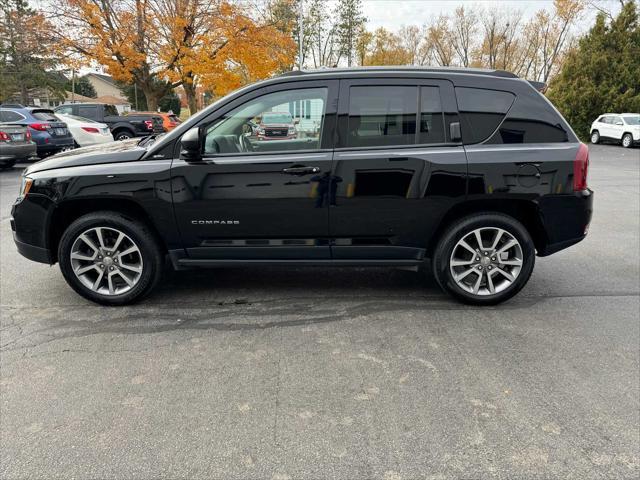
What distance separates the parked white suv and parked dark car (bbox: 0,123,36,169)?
25272mm

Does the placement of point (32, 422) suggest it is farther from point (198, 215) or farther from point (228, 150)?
point (228, 150)

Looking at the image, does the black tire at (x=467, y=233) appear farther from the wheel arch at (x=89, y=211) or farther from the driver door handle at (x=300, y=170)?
the wheel arch at (x=89, y=211)

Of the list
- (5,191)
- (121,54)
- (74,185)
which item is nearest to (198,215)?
(74,185)

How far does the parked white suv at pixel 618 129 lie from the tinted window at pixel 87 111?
24.6 meters

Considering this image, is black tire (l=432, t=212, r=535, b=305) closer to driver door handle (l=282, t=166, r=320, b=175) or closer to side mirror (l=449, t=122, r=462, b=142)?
side mirror (l=449, t=122, r=462, b=142)

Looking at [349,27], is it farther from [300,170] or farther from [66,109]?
[300,170]

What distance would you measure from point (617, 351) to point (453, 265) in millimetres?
1302

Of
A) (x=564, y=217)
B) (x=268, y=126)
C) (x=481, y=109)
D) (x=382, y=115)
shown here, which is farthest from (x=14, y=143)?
(x=564, y=217)

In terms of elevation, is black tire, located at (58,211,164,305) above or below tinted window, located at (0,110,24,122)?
below

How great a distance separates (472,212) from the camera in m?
4.12

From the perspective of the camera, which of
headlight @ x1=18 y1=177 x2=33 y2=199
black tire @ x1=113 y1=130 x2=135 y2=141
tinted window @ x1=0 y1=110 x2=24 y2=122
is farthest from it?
black tire @ x1=113 y1=130 x2=135 y2=141

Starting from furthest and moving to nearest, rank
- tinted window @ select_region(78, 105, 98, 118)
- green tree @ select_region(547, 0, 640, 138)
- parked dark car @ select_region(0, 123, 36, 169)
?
green tree @ select_region(547, 0, 640, 138) → tinted window @ select_region(78, 105, 98, 118) → parked dark car @ select_region(0, 123, 36, 169)

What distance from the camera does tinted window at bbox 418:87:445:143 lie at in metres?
3.97

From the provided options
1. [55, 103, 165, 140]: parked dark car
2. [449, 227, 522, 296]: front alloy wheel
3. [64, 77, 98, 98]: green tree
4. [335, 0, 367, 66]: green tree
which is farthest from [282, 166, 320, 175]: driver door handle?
[64, 77, 98, 98]: green tree
